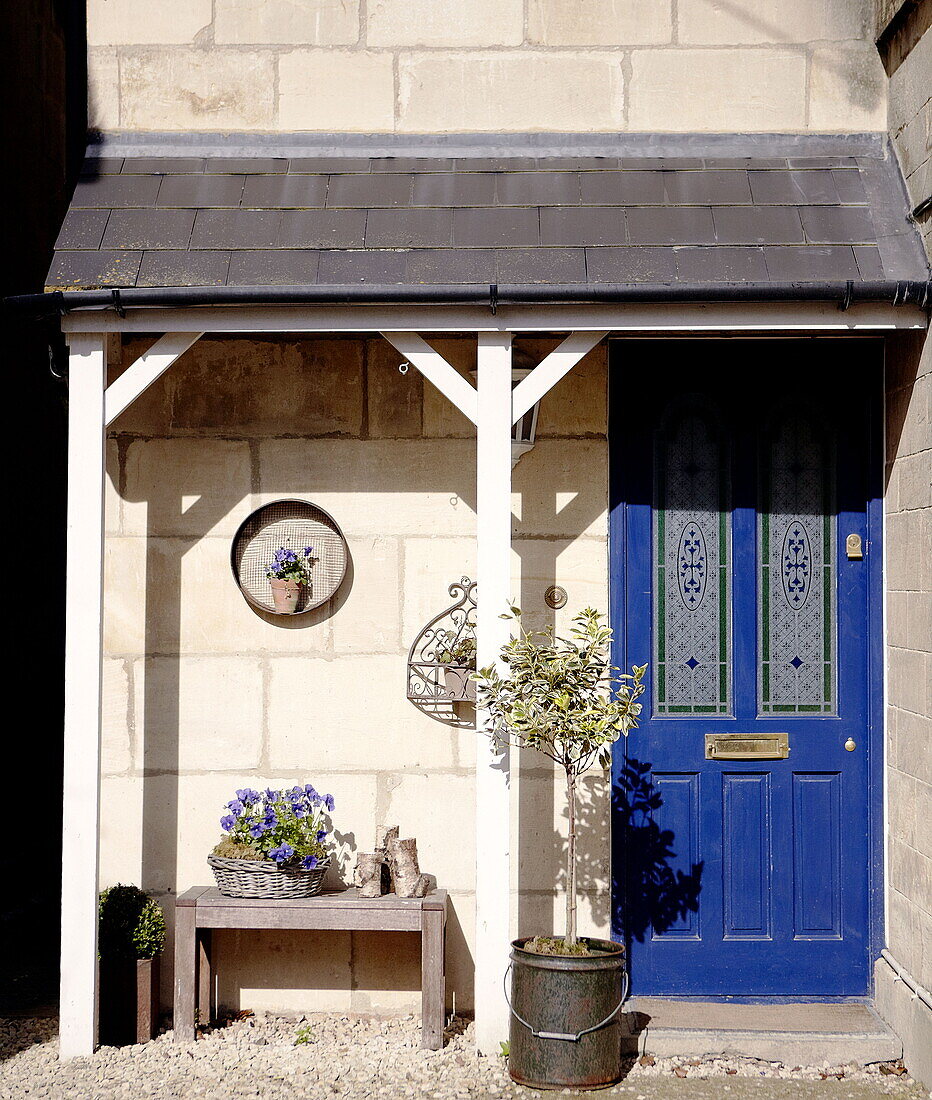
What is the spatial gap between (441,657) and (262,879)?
116 centimetres

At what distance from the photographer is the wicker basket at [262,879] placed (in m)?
4.52

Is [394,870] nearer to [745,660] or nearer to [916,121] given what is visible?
[745,660]

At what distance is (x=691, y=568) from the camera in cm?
491

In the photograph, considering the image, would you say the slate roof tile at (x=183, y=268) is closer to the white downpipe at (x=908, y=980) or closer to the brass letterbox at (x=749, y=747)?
the brass letterbox at (x=749, y=747)

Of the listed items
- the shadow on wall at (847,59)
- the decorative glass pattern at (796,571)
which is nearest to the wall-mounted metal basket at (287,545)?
the decorative glass pattern at (796,571)

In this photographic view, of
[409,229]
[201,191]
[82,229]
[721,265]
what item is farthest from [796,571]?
[82,229]

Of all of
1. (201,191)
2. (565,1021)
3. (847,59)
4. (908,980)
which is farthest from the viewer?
(847,59)

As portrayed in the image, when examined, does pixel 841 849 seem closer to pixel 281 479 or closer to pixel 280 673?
pixel 280 673

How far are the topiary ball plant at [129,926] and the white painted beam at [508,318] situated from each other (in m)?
2.30

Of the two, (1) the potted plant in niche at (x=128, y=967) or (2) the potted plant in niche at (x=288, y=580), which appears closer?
(1) the potted plant in niche at (x=128, y=967)

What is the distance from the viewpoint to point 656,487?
493cm

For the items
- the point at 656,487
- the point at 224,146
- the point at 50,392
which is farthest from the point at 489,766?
the point at 50,392

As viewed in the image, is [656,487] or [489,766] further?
[656,487]

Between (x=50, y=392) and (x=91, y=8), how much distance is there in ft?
10.2
